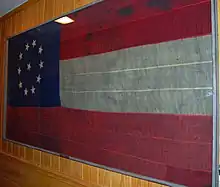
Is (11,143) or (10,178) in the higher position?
(11,143)

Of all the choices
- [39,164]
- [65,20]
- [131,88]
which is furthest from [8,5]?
[131,88]

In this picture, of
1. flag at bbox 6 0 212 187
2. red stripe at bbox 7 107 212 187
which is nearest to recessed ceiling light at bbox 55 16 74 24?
flag at bbox 6 0 212 187

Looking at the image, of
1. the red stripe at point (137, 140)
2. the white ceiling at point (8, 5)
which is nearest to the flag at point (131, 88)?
the red stripe at point (137, 140)

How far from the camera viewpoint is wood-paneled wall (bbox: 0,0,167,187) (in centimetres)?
174

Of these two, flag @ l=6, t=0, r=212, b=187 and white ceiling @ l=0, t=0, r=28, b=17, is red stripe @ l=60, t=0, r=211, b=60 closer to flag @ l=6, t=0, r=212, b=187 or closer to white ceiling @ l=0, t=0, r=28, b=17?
flag @ l=6, t=0, r=212, b=187

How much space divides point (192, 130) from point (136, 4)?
2.47 ft

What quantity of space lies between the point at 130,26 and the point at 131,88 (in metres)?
0.35

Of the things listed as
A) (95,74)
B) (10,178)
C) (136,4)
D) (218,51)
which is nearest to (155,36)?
(136,4)

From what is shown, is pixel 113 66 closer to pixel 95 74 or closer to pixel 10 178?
pixel 95 74

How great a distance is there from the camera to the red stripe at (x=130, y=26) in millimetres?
1272

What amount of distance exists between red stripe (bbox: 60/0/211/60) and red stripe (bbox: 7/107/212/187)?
0.40 metres

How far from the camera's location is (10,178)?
2758 millimetres

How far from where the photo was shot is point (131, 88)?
1.54 meters

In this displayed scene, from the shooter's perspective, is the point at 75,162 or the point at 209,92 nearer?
the point at 209,92
